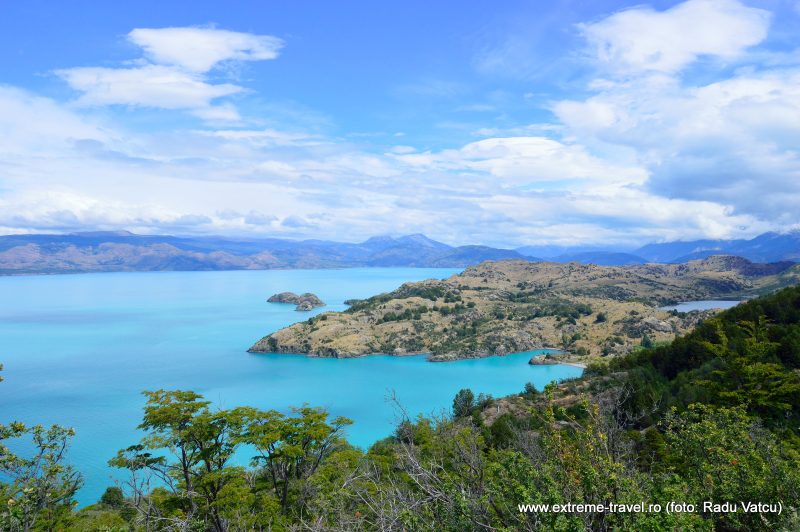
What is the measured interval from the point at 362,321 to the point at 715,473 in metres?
119

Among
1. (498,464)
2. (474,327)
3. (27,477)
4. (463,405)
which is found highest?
(498,464)

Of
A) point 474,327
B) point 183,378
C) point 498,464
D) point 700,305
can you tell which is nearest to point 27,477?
point 498,464

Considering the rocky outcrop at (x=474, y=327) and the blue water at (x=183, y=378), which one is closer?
the blue water at (x=183, y=378)

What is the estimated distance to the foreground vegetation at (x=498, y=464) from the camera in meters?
10.1

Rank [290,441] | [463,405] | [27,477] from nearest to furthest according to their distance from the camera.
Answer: [27,477], [290,441], [463,405]

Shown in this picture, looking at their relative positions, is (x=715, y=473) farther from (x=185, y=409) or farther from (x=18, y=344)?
(x=18, y=344)

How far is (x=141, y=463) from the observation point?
20141mm

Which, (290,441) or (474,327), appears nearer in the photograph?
(290,441)

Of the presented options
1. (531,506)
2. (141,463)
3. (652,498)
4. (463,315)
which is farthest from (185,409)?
(463,315)

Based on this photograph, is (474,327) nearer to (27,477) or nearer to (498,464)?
(498,464)

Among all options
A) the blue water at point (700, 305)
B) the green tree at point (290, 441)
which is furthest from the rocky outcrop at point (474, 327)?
the green tree at point (290, 441)

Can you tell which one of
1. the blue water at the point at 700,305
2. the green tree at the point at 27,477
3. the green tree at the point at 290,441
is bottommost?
the blue water at the point at 700,305

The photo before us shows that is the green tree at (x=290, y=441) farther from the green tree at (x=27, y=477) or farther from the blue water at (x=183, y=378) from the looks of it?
the blue water at (x=183, y=378)

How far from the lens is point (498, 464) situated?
496 inches
